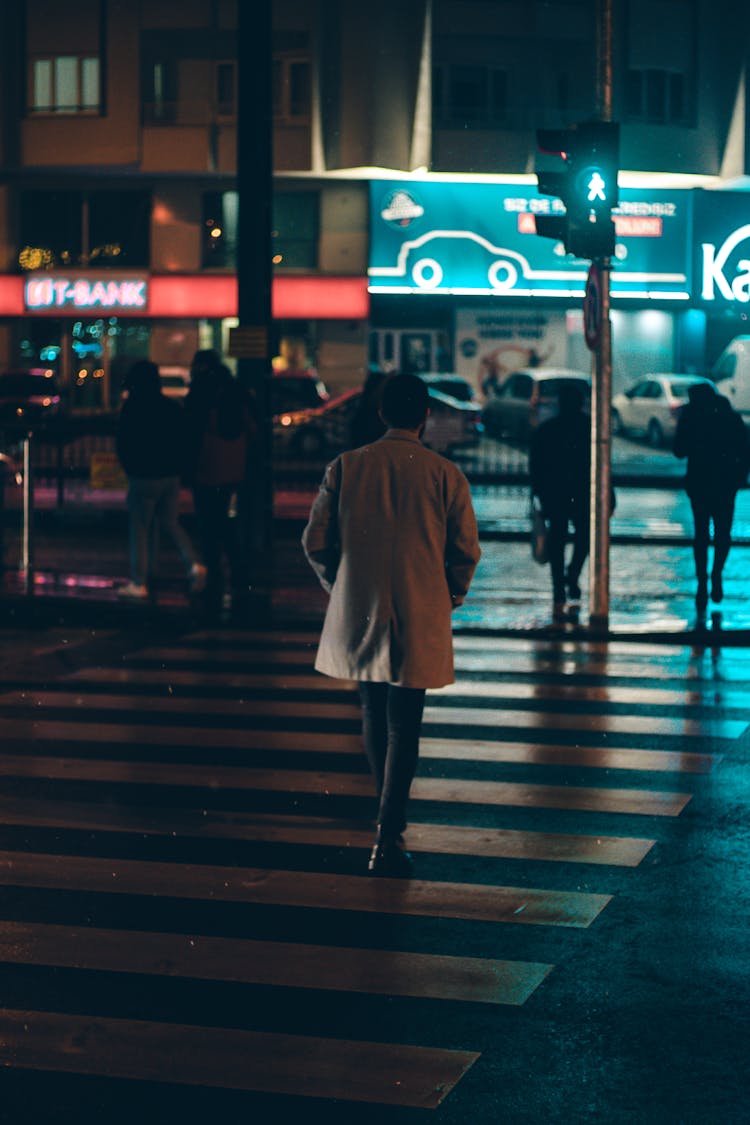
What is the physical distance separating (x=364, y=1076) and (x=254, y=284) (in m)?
15.3

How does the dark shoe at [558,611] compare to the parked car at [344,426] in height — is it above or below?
below

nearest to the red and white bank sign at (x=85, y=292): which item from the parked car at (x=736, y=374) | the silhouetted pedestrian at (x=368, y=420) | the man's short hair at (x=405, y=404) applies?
the parked car at (x=736, y=374)

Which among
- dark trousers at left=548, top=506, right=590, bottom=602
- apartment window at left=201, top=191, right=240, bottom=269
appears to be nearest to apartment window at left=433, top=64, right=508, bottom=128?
apartment window at left=201, top=191, right=240, bottom=269

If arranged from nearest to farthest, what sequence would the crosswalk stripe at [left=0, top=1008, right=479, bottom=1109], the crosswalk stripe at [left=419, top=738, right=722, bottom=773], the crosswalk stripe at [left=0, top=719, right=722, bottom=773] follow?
the crosswalk stripe at [left=0, top=1008, right=479, bottom=1109], the crosswalk stripe at [left=419, top=738, right=722, bottom=773], the crosswalk stripe at [left=0, top=719, right=722, bottom=773]

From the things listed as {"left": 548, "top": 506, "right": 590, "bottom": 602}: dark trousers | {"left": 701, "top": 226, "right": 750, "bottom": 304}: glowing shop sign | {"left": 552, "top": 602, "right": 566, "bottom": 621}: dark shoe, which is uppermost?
{"left": 701, "top": 226, "right": 750, "bottom": 304}: glowing shop sign

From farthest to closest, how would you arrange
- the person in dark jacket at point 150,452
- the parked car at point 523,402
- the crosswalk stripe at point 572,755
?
1. the parked car at point 523,402
2. the person in dark jacket at point 150,452
3. the crosswalk stripe at point 572,755

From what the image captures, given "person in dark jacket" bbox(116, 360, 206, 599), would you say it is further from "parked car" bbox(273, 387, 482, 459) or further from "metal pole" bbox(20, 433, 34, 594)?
"parked car" bbox(273, 387, 482, 459)

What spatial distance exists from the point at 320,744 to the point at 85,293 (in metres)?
36.8

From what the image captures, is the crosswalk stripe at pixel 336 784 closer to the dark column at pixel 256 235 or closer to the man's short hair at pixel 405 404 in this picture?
the man's short hair at pixel 405 404

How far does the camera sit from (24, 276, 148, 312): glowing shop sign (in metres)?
44.6

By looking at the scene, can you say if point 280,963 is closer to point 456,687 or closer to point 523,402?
point 456,687

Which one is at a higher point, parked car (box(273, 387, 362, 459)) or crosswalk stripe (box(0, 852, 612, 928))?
parked car (box(273, 387, 362, 459))

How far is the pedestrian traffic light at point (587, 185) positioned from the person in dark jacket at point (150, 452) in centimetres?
330

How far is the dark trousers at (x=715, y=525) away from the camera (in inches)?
585
